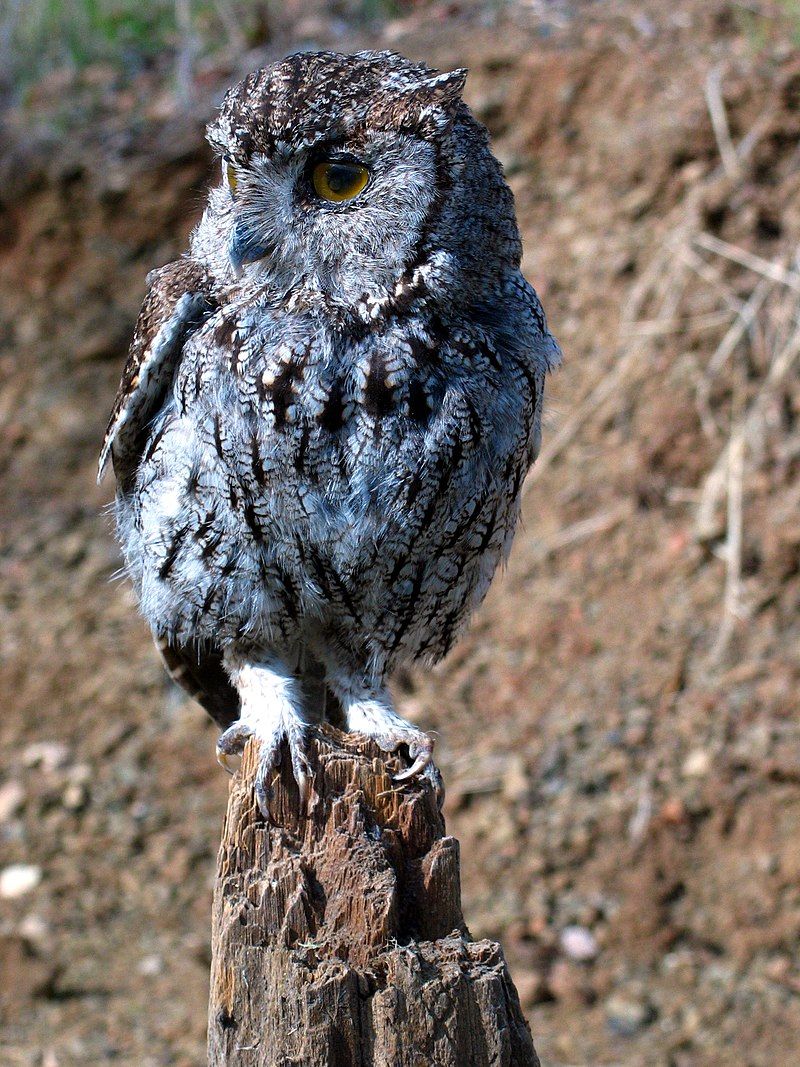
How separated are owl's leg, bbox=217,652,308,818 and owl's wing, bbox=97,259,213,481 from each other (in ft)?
1.98

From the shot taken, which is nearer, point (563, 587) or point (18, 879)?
point (18, 879)

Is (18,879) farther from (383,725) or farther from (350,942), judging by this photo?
(350,942)

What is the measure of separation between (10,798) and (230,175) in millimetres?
3273

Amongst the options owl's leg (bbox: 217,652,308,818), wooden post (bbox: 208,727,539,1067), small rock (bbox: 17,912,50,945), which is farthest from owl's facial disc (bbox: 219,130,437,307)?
small rock (bbox: 17,912,50,945)

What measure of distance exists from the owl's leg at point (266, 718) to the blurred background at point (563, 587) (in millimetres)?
1208

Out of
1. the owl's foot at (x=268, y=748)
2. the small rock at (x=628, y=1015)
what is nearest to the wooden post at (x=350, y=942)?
the owl's foot at (x=268, y=748)

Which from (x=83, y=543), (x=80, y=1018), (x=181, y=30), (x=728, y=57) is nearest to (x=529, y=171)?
(x=728, y=57)

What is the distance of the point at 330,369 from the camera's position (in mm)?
2420

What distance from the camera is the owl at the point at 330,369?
242 centimetres

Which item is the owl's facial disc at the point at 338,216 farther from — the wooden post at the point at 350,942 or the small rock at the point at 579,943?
the small rock at the point at 579,943

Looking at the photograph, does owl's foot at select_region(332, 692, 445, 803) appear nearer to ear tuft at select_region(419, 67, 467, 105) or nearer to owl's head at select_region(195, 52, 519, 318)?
owl's head at select_region(195, 52, 519, 318)

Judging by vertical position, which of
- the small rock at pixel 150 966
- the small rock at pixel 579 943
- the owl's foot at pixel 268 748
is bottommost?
the small rock at pixel 579 943

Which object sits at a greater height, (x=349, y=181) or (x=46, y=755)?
(x=46, y=755)

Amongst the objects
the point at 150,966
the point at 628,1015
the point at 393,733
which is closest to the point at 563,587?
the point at 628,1015
